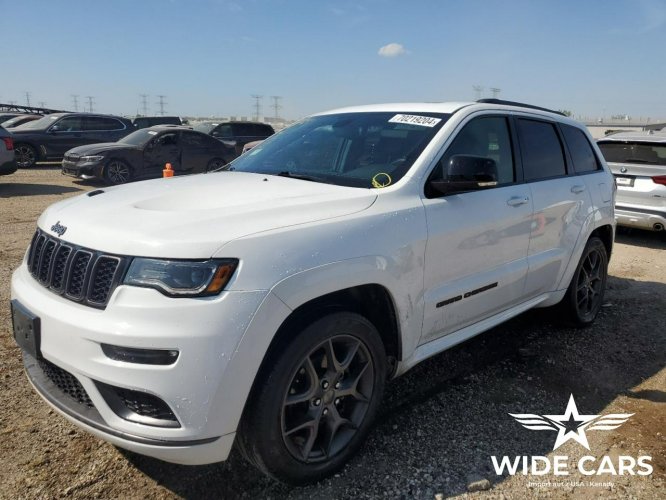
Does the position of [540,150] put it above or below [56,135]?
above

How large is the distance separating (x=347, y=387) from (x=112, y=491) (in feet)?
3.97

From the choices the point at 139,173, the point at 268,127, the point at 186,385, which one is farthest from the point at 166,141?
the point at 186,385

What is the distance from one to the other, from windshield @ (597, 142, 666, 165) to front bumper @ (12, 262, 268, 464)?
26.3 feet

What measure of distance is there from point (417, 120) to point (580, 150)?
2059mm

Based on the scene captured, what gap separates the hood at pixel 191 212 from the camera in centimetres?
212

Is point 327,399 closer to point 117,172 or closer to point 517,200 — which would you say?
point 517,200

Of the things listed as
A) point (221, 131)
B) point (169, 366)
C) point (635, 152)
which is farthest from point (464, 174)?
point (221, 131)

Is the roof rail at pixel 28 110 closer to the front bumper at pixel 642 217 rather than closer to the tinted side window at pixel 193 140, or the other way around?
the tinted side window at pixel 193 140

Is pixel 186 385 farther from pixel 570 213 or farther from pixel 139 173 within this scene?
pixel 139 173

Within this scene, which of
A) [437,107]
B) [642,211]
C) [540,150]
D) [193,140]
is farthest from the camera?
[193,140]

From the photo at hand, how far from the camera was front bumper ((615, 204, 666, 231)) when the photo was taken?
766 cm

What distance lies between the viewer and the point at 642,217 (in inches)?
308

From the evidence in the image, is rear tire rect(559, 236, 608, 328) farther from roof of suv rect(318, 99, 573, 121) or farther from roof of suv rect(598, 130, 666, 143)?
roof of suv rect(598, 130, 666, 143)

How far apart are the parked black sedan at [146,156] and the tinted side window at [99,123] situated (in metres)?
3.66
